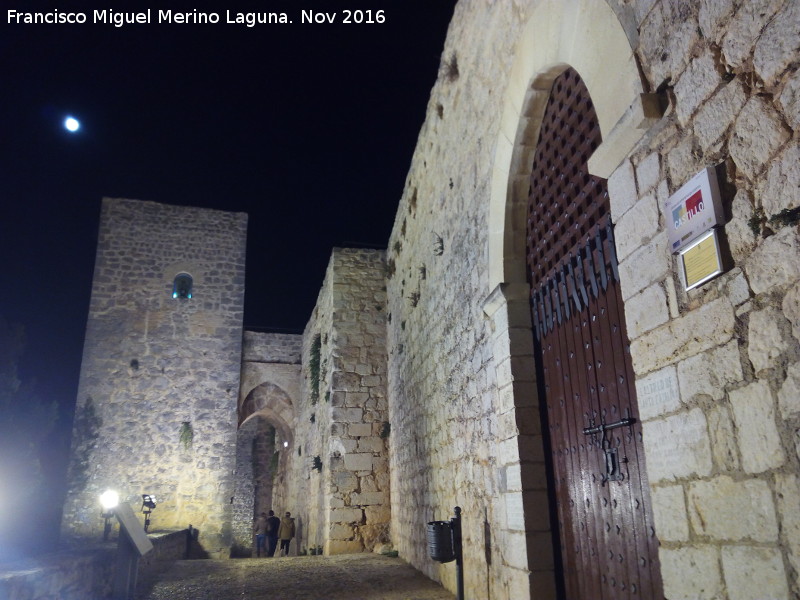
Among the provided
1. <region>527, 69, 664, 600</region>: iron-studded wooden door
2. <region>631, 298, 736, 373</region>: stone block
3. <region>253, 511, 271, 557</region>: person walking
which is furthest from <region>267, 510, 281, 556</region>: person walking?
<region>631, 298, 736, 373</region>: stone block

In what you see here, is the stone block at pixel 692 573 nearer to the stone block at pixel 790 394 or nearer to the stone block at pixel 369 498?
the stone block at pixel 790 394

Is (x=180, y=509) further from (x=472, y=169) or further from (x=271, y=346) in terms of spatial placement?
(x=472, y=169)

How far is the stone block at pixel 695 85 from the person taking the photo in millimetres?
1939

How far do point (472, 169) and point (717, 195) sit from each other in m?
3.15

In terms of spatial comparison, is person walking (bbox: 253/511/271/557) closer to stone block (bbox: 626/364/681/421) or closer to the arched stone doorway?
the arched stone doorway

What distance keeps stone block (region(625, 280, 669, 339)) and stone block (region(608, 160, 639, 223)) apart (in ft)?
0.20

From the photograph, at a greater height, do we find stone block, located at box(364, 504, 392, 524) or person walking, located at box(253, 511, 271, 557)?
stone block, located at box(364, 504, 392, 524)

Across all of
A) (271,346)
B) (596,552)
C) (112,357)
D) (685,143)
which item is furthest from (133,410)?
(685,143)

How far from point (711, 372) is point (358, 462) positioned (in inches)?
291

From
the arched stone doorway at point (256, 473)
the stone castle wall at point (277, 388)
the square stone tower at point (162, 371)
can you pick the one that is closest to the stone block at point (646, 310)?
the stone castle wall at point (277, 388)

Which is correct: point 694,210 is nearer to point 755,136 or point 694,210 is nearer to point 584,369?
point 755,136

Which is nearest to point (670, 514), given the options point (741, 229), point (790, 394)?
point (790, 394)

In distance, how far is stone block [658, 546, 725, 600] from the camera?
1835 mm

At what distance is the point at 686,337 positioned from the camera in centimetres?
200
